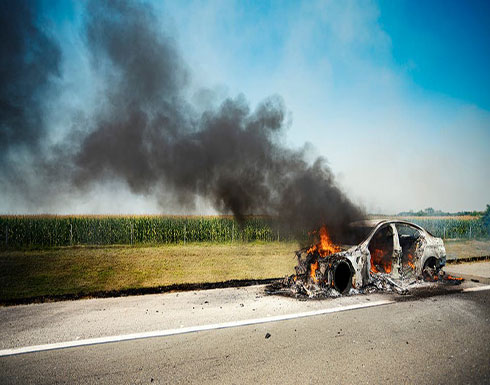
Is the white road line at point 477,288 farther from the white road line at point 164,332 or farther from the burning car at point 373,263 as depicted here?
the white road line at point 164,332

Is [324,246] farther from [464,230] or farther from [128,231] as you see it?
[464,230]

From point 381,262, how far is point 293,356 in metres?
5.24

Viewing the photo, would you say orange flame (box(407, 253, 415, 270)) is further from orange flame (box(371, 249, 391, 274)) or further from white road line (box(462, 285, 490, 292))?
white road line (box(462, 285, 490, 292))

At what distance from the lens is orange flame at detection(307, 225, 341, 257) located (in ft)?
23.2

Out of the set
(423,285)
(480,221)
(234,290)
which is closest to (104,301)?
(234,290)

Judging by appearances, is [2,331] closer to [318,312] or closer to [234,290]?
[234,290]

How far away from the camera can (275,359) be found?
3631 millimetres

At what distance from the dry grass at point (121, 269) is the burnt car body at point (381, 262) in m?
3.09

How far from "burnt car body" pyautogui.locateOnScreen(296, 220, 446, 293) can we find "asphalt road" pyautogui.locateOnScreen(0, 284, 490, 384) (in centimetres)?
159

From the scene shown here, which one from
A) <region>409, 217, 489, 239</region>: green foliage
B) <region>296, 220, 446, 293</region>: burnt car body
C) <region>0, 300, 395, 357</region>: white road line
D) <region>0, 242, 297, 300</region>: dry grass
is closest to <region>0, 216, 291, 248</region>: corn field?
<region>0, 242, 297, 300</region>: dry grass

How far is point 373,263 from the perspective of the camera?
7.86m

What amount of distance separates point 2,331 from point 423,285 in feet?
28.2

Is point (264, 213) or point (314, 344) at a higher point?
point (264, 213)

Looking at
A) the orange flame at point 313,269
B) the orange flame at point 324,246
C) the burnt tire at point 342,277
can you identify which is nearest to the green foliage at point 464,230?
the orange flame at point 324,246
